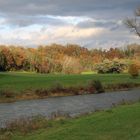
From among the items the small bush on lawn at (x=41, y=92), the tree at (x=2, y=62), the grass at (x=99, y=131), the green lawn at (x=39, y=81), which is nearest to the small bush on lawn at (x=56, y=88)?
the small bush on lawn at (x=41, y=92)

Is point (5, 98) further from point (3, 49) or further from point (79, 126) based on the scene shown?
point (3, 49)

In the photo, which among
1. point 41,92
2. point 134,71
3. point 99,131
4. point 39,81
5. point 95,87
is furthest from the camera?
point 134,71

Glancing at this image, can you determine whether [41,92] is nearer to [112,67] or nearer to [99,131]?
[99,131]

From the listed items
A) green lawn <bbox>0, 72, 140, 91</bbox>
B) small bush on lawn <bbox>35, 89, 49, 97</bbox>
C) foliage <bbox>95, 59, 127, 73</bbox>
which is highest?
foliage <bbox>95, 59, 127, 73</bbox>

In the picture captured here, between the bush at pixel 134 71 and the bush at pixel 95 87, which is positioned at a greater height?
the bush at pixel 134 71

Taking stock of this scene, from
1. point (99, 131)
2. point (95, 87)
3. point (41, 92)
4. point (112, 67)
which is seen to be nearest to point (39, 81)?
point (95, 87)

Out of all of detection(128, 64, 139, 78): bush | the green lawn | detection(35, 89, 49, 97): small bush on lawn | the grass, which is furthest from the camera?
detection(128, 64, 139, 78): bush

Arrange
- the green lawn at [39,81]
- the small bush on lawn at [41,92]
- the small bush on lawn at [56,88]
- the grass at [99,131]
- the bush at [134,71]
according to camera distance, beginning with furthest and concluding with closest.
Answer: the bush at [134,71] < the green lawn at [39,81] < the small bush on lawn at [56,88] < the small bush on lawn at [41,92] < the grass at [99,131]

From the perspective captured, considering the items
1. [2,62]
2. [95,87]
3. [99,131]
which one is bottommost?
[95,87]

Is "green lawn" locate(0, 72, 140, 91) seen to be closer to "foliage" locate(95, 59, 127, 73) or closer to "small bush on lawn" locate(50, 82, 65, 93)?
"small bush on lawn" locate(50, 82, 65, 93)

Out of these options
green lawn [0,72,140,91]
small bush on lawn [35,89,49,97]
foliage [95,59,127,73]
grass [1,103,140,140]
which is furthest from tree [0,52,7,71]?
grass [1,103,140,140]

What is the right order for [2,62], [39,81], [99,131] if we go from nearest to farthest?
[99,131] → [39,81] → [2,62]

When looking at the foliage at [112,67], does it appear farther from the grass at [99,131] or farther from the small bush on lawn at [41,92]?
the grass at [99,131]

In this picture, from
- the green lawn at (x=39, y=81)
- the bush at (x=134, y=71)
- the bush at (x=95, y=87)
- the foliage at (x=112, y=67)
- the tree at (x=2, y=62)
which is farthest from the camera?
the tree at (x=2, y=62)
